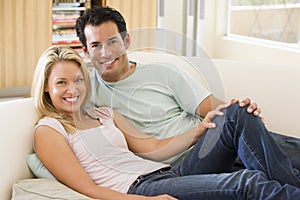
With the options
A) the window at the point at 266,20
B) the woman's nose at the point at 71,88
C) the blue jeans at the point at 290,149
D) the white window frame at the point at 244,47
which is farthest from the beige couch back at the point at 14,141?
the window at the point at 266,20

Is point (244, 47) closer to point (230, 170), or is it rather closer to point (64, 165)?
point (230, 170)

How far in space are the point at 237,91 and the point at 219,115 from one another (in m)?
0.49

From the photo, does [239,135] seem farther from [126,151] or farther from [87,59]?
[87,59]

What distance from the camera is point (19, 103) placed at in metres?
1.67

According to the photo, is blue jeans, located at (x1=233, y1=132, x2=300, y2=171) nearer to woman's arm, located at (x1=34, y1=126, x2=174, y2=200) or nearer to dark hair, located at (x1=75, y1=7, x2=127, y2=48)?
woman's arm, located at (x1=34, y1=126, x2=174, y2=200)

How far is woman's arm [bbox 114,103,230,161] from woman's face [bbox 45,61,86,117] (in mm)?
170

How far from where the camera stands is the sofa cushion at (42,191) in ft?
4.74

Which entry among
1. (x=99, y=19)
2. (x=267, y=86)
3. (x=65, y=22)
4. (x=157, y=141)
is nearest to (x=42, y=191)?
(x=157, y=141)

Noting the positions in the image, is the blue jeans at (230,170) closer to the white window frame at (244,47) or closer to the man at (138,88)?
the man at (138,88)

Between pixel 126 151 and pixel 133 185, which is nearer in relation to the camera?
pixel 133 185

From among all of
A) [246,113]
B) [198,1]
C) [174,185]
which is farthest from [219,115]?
[198,1]

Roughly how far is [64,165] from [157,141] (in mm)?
401

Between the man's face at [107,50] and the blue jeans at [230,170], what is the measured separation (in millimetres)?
403

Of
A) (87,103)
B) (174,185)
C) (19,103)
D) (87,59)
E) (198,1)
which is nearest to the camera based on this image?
(174,185)
